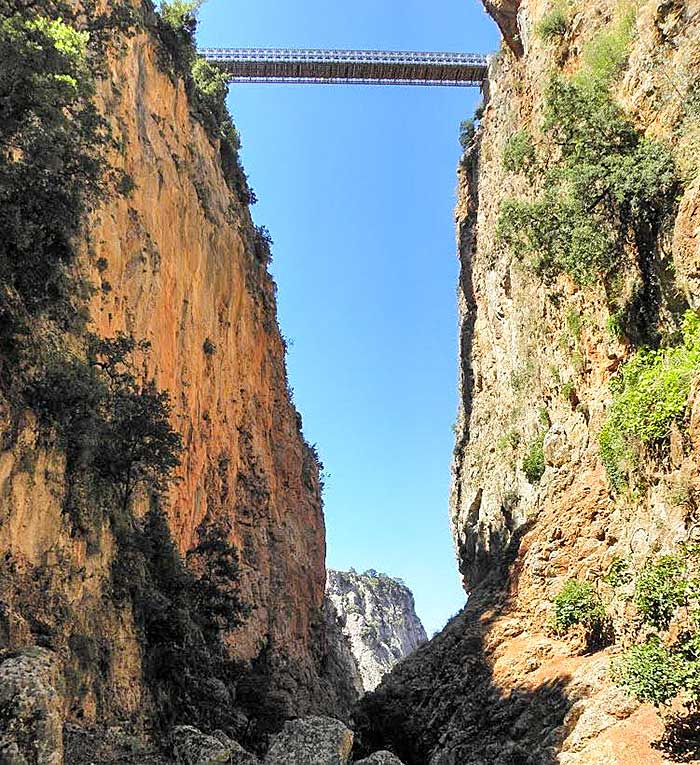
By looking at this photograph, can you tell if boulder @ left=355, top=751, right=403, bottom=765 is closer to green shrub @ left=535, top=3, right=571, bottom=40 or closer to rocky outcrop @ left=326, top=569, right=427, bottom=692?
green shrub @ left=535, top=3, right=571, bottom=40

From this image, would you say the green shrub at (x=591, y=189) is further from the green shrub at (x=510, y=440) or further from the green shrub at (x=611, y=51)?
the green shrub at (x=510, y=440)

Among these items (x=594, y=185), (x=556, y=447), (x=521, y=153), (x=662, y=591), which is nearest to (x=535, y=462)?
(x=556, y=447)

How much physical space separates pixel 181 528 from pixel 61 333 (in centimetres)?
1086

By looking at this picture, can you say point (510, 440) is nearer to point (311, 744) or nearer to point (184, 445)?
point (184, 445)

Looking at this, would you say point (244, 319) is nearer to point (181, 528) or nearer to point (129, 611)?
point (181, 528)

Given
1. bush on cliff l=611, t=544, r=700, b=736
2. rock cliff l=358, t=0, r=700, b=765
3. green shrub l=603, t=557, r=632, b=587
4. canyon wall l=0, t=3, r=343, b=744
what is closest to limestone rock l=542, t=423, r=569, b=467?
rock cliff l=358, t=0, r=700, b=765

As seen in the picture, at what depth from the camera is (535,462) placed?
917 inches

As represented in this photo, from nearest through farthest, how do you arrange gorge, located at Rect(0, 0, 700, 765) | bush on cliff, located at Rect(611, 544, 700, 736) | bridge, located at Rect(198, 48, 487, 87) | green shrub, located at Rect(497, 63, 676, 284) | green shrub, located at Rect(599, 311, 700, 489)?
1. bush on cliff, located at Rect(611, 544, 700, 736)
2. gorge, located at Rect(0, 0, 700, 765)
3. green shrub, located at Rect(599, 311, 700, 489)
4. green shrub, located at Rect(497, 63, 676, 284)
5. bridge, located at Rect(198, 48, 487, 87)

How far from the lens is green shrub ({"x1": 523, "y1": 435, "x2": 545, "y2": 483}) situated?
23.2 meters

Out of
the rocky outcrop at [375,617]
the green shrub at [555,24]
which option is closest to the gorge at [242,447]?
the green shrub at [555,24]

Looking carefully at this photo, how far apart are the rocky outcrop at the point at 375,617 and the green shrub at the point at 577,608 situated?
282 ft

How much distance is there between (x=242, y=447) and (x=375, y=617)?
89.9 metres

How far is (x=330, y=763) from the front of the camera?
1245cm

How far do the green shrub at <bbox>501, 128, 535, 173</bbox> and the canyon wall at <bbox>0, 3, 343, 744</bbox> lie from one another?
41.1 feet
